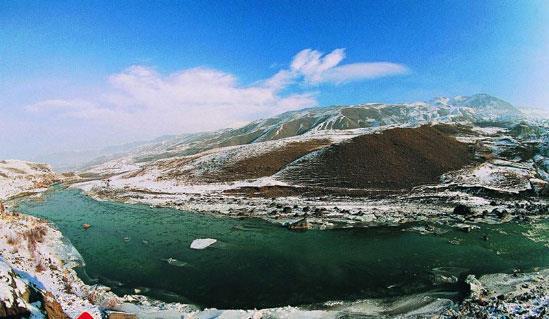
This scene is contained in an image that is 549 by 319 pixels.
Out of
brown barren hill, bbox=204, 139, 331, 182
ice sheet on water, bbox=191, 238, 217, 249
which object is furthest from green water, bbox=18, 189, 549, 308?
brown barren hill, bbox=204, 139, 331, 182

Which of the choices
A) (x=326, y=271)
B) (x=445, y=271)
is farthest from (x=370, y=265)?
(x=445, y=271)

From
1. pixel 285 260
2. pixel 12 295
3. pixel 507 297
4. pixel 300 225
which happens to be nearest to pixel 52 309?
pixel 12 295

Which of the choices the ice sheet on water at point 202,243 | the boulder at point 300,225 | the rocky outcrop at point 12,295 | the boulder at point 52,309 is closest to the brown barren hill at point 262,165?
the boulder at point 300,225

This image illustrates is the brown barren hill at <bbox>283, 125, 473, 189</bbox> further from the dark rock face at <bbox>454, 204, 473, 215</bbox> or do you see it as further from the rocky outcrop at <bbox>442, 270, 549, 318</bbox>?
the rocky outcrop at <bbox>442, 270, 549, 318</bbox>

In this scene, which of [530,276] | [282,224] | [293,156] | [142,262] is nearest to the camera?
[530,276]

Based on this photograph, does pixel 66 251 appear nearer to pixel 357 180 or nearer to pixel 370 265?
pixel 370 265

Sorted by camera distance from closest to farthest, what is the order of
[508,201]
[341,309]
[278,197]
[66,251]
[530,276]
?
[341,309] < [530,276] < [66,251] < [508,201] < [278,197]
